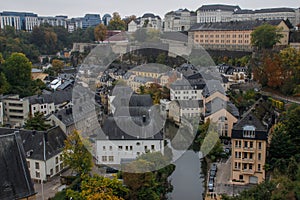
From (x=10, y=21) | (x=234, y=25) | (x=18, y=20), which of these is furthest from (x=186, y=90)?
(x=18, y=20)

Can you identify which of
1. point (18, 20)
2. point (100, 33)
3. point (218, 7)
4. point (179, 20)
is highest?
point (218, 7)

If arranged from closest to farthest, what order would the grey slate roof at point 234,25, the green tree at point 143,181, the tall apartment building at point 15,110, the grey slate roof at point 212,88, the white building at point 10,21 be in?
the green tree at point 143,181
the grey slate roof at point 212,88
the tall apartment building at point 15,110
the grey slate roof at point 234,25
the white building at point 10,21

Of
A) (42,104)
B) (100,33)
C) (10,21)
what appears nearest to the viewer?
(42,104)

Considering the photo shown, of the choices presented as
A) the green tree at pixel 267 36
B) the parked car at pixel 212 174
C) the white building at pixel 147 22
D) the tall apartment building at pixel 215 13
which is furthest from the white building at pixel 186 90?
the tall apartment building at pixel 215 13

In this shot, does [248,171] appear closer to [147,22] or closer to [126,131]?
[126,131]

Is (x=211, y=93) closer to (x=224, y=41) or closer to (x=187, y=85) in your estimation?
(x=187, y=85)

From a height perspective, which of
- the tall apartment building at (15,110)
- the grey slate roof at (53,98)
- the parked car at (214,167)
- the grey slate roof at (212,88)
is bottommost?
the parked car at (214,167)

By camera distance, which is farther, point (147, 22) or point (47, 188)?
point (147, 22)

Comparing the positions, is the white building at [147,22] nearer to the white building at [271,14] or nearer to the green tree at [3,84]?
the white building at [271,14]
